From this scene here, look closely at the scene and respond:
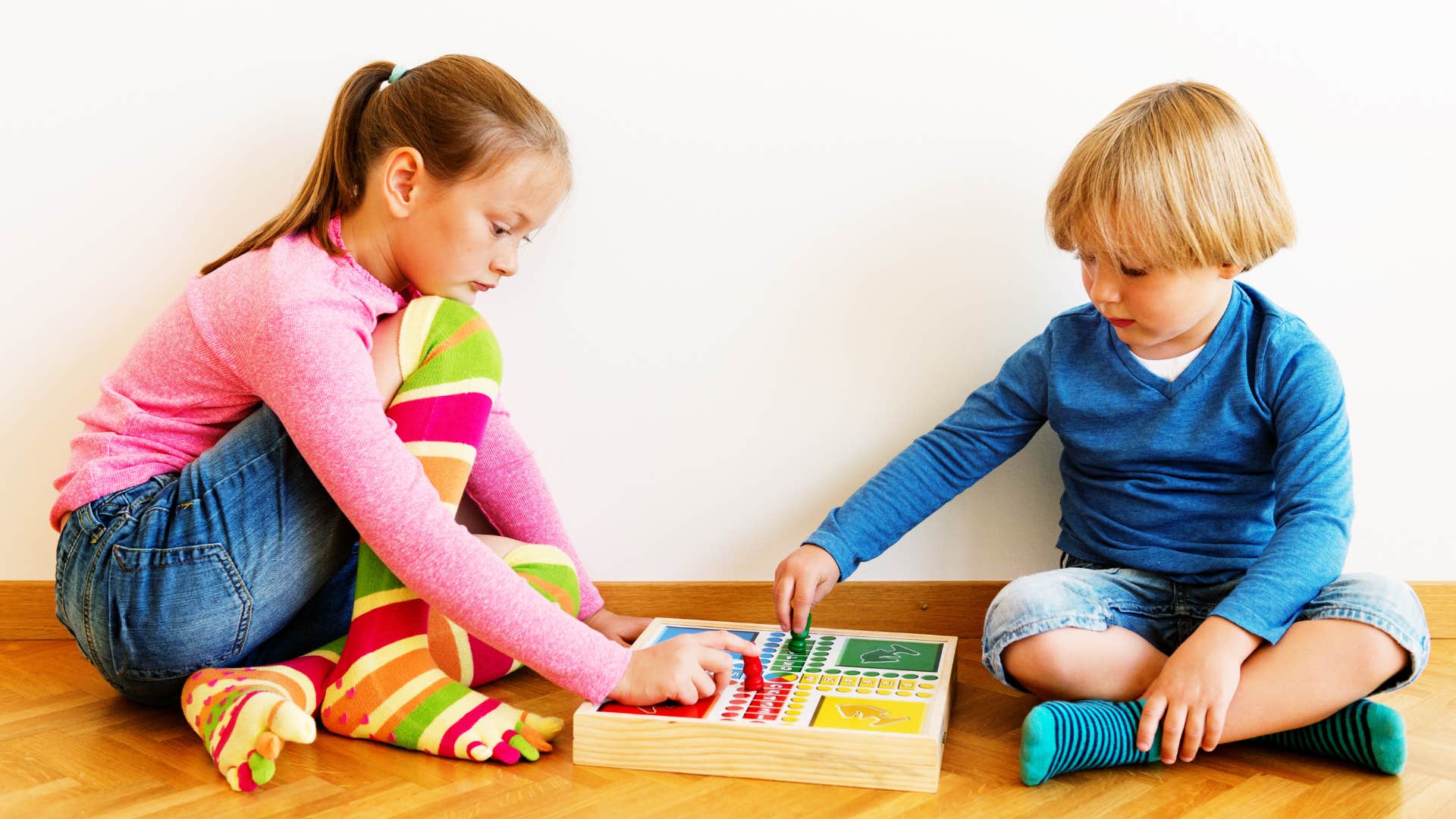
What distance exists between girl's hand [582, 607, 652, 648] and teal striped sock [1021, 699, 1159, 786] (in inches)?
17.0

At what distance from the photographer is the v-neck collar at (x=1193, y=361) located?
104 cm

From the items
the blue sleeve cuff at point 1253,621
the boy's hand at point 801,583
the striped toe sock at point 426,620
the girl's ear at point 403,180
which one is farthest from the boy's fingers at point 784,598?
the girl's ear at point 403,180

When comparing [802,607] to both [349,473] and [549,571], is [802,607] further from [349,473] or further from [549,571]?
[349,473]

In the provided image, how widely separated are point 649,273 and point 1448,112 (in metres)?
0.82

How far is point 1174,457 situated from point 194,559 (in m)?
0.85

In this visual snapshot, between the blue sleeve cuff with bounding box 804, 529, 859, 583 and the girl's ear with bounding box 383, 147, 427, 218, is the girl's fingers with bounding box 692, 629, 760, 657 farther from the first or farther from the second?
the girl's ear with bounding box 383, 147, 427, 218

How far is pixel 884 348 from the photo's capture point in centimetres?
121

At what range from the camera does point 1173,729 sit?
2.78 ft

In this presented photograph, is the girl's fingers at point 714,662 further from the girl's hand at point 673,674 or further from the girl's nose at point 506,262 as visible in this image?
the girl's nose at point 506,262

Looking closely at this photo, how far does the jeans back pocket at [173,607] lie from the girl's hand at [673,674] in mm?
330

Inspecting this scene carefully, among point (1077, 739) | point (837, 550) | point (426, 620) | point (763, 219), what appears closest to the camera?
point (1077, 739)

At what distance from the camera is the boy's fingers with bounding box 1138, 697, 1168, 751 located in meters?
0.84

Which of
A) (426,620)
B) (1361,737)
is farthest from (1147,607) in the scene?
(426,620)

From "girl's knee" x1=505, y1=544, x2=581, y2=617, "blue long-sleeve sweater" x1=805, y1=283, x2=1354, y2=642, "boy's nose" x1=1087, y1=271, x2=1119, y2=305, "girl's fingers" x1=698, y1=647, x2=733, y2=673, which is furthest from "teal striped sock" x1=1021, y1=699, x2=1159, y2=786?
"girl's knee" x1=505, y1=544, x2=581, y2=617
